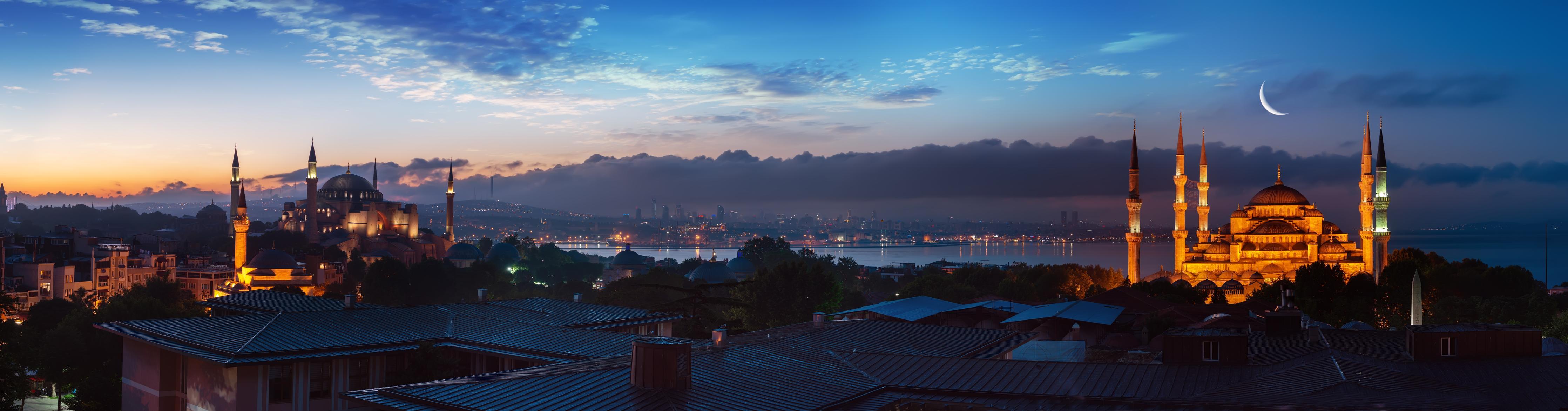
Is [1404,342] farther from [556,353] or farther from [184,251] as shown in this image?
[184,251]

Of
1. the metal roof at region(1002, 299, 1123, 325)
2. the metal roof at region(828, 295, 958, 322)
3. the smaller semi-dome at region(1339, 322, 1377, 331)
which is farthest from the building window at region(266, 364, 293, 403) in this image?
the smaller semi-dome at region(1339, 322, 1377, 331)

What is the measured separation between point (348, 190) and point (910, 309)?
83.5m

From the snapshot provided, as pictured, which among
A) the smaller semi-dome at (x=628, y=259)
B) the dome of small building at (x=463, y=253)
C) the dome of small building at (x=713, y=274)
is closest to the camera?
the dome of small building at (x=713, y=274)

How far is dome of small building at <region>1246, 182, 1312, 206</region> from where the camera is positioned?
66250 millimetres

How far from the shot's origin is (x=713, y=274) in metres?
62.8

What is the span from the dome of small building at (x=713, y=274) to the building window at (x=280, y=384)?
140ft

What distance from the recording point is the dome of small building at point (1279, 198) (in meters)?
66.2

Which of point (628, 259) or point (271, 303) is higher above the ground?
point (271, 303)

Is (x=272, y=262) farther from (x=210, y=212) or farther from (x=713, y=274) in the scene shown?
(x=210, y=212)

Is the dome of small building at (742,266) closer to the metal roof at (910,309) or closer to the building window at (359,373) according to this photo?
the metal roof at (910,309)

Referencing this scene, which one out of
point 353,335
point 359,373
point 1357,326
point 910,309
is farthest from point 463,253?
point 1357,326

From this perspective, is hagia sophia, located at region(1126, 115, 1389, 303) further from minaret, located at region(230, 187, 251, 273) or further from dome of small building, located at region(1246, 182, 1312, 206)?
minaret, located at region(230, 187, 251, 273)

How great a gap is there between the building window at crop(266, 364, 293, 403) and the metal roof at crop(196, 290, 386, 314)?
5475mm

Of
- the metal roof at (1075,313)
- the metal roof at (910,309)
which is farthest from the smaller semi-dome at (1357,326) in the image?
the metal roof at (910,309)
